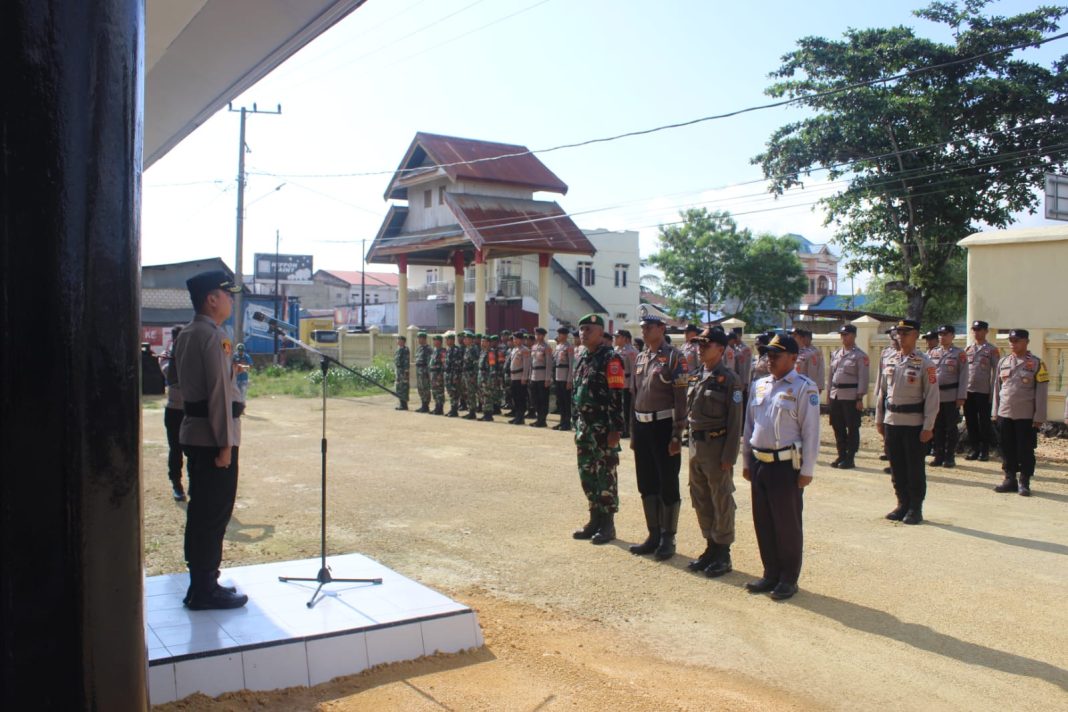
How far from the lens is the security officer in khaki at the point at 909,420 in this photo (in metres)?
7.89

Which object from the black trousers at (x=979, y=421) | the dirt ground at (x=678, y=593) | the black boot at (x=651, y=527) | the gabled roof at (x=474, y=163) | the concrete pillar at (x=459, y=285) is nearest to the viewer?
the dirt ground at (x=678, y=593)

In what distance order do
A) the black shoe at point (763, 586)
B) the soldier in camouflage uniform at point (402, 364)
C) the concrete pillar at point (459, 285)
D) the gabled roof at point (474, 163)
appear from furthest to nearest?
the concrete pillar at point (459, 285), the gabled roof at point (474, 163), the soldier in camouflage uniform at point (402, 364), the black shoe at point (763, 586)

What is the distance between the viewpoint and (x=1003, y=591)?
19.2 feet

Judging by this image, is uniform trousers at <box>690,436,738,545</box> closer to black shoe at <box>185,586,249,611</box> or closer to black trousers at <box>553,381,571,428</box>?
black shoe at <box>185,586,249,611</box>

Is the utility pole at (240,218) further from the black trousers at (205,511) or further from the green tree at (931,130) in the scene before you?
the black trousers at (205,511)

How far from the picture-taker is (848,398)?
38.0 ft

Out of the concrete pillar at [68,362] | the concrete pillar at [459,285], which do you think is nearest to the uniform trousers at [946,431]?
the concrete pillar at [68,362]

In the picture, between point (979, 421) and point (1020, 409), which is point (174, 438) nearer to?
point (1020, 409)

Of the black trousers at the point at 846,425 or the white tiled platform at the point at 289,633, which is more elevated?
the black trousers at the point at 846,425

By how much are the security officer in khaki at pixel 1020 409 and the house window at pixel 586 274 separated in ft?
134

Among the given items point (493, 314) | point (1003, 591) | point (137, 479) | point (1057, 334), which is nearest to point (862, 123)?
→ point (1057, 334)

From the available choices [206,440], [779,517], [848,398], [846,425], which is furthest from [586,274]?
[206,440]

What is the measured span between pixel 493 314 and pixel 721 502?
34.1 meters

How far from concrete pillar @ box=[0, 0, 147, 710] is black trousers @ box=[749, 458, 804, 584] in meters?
4.85
